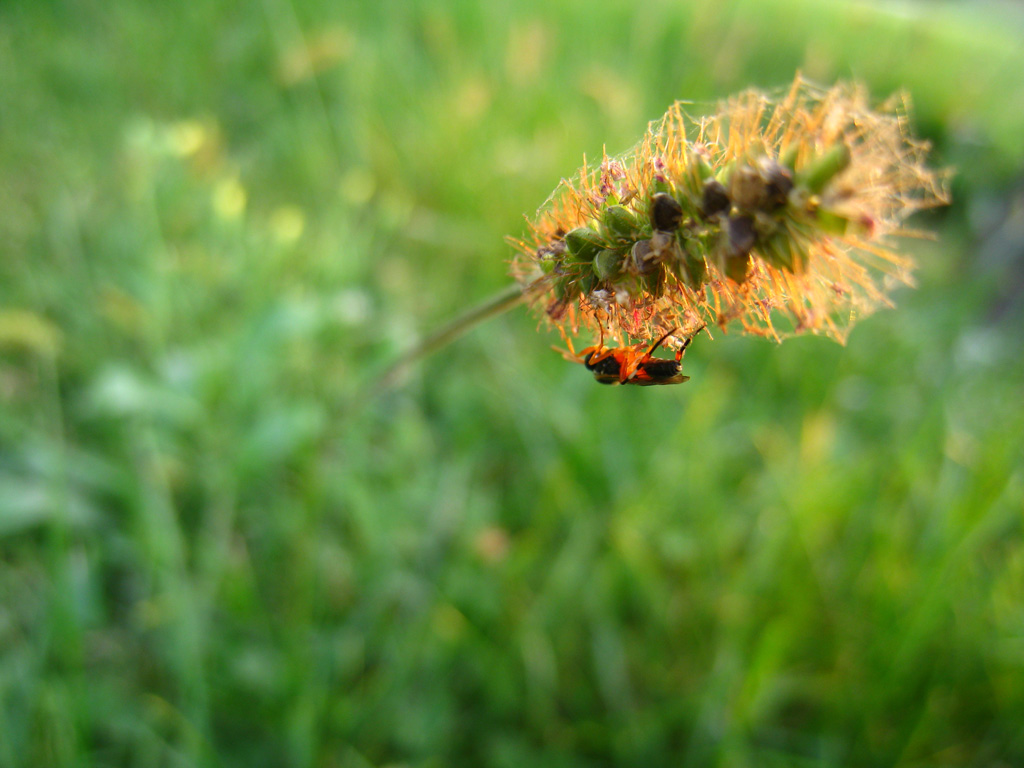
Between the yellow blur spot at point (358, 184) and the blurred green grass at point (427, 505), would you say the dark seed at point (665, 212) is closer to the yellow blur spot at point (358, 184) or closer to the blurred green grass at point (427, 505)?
the blurred green grass at point (427, 505)

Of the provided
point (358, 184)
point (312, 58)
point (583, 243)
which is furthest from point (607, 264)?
point (312, 58)

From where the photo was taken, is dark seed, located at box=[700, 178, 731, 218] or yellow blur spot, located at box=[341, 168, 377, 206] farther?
yellow blur spot, located at box=[341, 168, 377, 206]

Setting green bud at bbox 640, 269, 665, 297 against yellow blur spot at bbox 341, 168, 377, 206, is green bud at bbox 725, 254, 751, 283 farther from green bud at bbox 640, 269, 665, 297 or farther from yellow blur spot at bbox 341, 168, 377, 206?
yellow blur spot at bbox 341, 168, 377, 206

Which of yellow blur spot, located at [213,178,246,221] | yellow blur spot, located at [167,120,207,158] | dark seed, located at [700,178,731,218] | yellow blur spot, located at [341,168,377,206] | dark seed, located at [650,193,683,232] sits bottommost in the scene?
dark seed, located at [700,178,731,218]

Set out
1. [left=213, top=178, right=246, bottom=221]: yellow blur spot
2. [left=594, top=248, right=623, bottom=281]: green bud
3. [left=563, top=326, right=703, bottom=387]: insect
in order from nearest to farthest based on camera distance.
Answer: [left=594, top=248, right=623, bottom=281]: green bud
[left=563, top=326, right=703, bottom=387]: insect
[left=213, top=178, right=246, bottom=221]: yellow blur spot

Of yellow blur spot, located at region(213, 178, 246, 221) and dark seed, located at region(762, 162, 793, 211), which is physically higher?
yellow blur spot, located at region(213, 178, 246, 221)

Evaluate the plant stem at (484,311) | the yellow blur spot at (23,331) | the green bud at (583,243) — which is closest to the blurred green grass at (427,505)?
the yellow blur spot at (23,331)

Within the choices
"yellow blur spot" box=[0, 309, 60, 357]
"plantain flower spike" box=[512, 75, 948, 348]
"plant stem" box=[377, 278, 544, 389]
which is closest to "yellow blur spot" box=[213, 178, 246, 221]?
"yellow blur spot" box=[0, 309, 60, 357]
